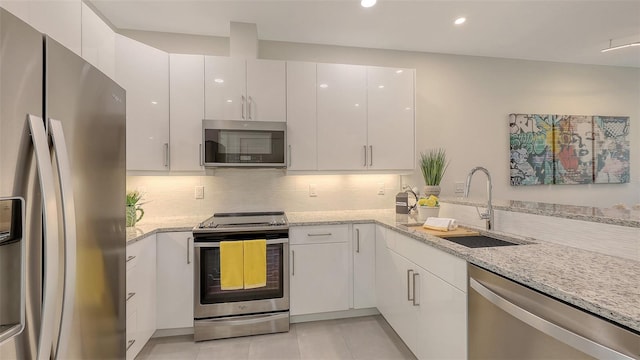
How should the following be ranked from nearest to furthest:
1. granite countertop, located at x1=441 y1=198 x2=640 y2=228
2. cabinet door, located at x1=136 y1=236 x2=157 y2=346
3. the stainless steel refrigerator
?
the stainless steel refrigerator, granite countertop, located at x1=441 y1=198 x2=640 y2=228, cabinet door, located at x1=136 y1=236 x2=157 y2=346

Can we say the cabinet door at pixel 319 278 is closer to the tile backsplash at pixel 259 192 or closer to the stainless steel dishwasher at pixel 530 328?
the tile backsplash at pixel 259 192

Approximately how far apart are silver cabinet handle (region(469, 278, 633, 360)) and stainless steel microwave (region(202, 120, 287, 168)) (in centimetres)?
182

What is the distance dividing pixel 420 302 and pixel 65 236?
1.76m

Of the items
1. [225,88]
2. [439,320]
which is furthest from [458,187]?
[225,88]

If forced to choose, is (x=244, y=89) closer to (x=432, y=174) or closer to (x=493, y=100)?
(x=432, y=174)

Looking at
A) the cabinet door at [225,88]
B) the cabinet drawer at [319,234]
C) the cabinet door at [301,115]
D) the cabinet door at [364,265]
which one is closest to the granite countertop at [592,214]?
the cabinet door at [364,265]

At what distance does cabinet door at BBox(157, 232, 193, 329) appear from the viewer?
2174 mm

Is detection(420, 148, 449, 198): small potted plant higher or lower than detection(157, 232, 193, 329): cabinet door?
higher

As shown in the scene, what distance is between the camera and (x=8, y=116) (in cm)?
65

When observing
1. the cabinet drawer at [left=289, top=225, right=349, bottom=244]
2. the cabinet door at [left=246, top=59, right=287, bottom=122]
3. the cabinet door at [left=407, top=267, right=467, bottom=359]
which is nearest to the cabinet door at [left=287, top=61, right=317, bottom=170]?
the cabinet door at [left=246, top=59, right=287, bottom=122]

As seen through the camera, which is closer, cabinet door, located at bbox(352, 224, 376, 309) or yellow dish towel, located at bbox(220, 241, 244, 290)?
yellow dish towel, located at bbox(220, 241, 244, 290)

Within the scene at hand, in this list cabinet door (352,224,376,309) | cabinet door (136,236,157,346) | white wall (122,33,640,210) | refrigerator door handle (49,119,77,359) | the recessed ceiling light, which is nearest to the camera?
refrigerator door handle (49,119,77,359)

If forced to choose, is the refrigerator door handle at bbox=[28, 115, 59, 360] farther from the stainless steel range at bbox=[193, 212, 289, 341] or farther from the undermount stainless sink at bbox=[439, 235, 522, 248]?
the undermount stainless sink at bbox=[439, 235, 522, 248]

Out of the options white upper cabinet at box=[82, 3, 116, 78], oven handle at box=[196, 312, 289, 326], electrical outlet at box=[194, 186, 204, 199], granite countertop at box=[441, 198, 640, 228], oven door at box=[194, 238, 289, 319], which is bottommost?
oven handle at box=[196, 312, 289, 326]
